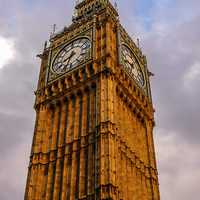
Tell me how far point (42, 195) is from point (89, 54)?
1396 cm

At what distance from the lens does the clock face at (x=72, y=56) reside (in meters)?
40.3

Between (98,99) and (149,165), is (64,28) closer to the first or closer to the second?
(98,99)

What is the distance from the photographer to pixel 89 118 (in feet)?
114

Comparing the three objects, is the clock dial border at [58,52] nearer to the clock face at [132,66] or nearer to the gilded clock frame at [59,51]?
the gilded clock frame at [59,51]

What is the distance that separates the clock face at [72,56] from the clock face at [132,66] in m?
3.70

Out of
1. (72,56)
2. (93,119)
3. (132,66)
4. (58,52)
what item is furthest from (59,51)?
(93,119)

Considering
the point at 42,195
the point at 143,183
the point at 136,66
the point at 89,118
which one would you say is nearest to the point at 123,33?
the point at 136,66

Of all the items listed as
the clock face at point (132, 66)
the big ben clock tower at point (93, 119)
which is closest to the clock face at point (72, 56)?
the big ben clock tower at point (93, 119)

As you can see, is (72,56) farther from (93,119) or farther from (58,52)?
(93,119)

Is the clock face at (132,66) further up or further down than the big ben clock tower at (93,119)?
further up

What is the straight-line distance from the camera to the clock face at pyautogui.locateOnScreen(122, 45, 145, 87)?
4108 centimetres

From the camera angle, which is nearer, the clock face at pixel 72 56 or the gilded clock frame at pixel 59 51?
the gilded clock frame at pixel 59 51

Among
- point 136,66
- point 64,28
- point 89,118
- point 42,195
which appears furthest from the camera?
point 64,28

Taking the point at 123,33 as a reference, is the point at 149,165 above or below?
below
